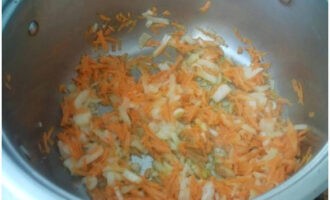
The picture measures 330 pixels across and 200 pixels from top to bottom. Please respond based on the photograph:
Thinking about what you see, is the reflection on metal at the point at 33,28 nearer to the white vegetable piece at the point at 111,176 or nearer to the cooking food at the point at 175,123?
the cooking food at the point at 175,123

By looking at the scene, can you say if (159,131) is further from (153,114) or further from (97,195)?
(97,195)

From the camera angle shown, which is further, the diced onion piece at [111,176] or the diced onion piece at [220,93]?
the diced onion piece at [220,93]

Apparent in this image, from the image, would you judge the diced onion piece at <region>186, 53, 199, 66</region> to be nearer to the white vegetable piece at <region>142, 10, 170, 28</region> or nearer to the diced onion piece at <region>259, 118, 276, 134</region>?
the white vegetable piece at <region>142, 10, 170, 28</region>

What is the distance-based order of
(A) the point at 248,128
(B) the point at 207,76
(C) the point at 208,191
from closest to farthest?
1. (C) the point at 208,191
2. (A) the point at 248,128
3. (B) the point at 207,76

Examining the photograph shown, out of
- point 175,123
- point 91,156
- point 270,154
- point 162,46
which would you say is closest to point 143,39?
point 162,46

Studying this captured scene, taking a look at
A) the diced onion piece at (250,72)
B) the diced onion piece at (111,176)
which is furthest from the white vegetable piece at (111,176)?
the diced onion piece at (250,72)

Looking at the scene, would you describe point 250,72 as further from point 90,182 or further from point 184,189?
point 90,182

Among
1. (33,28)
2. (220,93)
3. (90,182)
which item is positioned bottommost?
(90,182)
